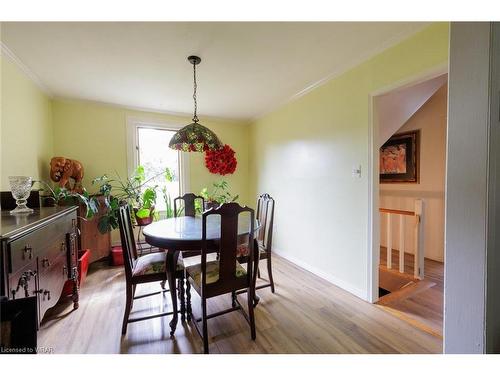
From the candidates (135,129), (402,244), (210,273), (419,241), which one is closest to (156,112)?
(135,129)

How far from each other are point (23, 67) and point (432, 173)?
16.3 ft

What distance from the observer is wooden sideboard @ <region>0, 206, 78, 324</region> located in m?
1.05

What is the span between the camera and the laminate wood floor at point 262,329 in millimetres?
1510

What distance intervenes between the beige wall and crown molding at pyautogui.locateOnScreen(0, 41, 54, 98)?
4653 millimetres

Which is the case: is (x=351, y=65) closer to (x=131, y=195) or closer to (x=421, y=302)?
(x=421, y=302)

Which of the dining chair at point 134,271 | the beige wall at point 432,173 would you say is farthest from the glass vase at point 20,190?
the beige wall at point 432,173

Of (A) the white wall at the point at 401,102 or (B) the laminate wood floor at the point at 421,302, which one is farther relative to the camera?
(A) the white wall at the point at 401,102

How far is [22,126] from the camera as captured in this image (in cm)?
211

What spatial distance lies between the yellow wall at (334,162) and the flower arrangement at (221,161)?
80 centimetres

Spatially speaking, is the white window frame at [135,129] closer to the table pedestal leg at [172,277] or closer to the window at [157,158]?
the window at [157,158]

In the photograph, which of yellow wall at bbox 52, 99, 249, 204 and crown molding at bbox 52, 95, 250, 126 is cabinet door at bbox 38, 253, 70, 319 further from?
crown molding at bbox 52, 95, 250, 126

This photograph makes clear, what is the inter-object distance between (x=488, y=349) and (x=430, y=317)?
130cm

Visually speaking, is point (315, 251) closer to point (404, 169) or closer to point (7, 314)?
point (404, 169)
